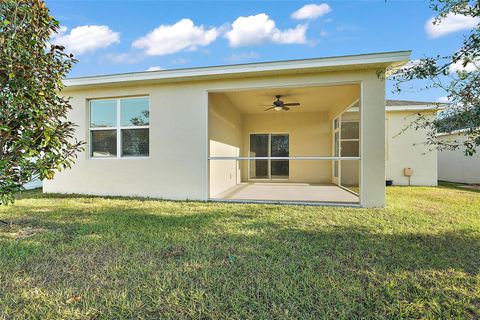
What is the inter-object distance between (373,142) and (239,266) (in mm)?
4142

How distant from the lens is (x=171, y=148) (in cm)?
620

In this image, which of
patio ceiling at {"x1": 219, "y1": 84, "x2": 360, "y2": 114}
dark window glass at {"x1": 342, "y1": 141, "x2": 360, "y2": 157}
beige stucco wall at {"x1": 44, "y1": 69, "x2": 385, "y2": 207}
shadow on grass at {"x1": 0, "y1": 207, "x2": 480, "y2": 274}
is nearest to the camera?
shadow on grass at {"x1": 0, "y1": 207, "x2": 480, "y2": 274}

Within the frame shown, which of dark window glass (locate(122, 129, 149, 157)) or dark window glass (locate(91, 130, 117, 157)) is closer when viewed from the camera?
dark window glass (locate(122, 129, 149, 157))

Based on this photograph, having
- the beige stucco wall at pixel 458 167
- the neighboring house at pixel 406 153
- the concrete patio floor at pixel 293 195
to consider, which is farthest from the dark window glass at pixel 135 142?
the beige stucco wall at pixel 458 167

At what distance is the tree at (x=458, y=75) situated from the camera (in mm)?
2500

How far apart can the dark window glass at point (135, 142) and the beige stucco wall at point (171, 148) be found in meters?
0.22

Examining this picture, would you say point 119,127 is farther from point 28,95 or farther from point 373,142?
point 373,142

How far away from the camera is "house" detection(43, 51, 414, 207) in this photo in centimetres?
515

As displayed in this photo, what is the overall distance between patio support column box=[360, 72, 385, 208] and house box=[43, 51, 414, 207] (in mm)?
19

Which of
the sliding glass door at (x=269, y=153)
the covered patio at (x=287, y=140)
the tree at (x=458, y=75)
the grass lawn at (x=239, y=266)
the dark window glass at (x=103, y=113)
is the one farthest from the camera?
the sliding glass door at (x=269, y=153)

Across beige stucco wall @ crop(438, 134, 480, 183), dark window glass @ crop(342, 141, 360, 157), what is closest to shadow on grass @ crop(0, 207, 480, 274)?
dark window glass @ crop(342, 141, 360, 157)

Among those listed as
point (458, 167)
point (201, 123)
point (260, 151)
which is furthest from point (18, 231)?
point (458, 167)

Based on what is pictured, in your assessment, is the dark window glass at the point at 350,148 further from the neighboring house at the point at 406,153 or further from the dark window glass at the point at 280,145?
the dark window glass at the point at 280,145

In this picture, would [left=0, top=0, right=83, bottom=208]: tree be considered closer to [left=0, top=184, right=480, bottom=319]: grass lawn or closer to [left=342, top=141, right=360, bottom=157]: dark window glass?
[left=0, top=184, right=480, bottom=319]: grass lawn
